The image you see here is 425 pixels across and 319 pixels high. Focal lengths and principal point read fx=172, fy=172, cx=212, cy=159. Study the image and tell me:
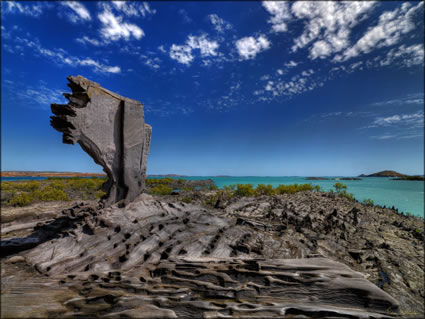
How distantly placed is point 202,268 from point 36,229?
4.94 meters

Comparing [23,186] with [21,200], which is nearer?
[21,200]

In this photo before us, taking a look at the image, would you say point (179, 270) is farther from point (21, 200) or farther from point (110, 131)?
point (21, 200)

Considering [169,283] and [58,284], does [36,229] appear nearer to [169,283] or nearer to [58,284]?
[58,284]

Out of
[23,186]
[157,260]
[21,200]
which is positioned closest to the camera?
[157,260]

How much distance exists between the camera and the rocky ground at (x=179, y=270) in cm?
277

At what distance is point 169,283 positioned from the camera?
3.38 meters

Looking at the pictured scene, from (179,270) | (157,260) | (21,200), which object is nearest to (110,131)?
(21,200)

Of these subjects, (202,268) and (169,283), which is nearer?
(169,283)

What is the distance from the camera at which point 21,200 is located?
16.8 ft

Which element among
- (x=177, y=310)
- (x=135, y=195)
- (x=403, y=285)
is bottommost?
(x=403, y=285)

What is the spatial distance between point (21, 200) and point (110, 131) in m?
3.29

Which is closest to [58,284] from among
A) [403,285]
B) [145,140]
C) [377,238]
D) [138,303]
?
[138,303]

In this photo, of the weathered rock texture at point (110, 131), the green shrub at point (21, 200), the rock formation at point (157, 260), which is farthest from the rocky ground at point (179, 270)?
the weathered rock texture at point (110, 131)

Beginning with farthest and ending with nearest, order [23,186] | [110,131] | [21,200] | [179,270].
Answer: [23,186]
[110,131]
[21,200]
[179,270]
